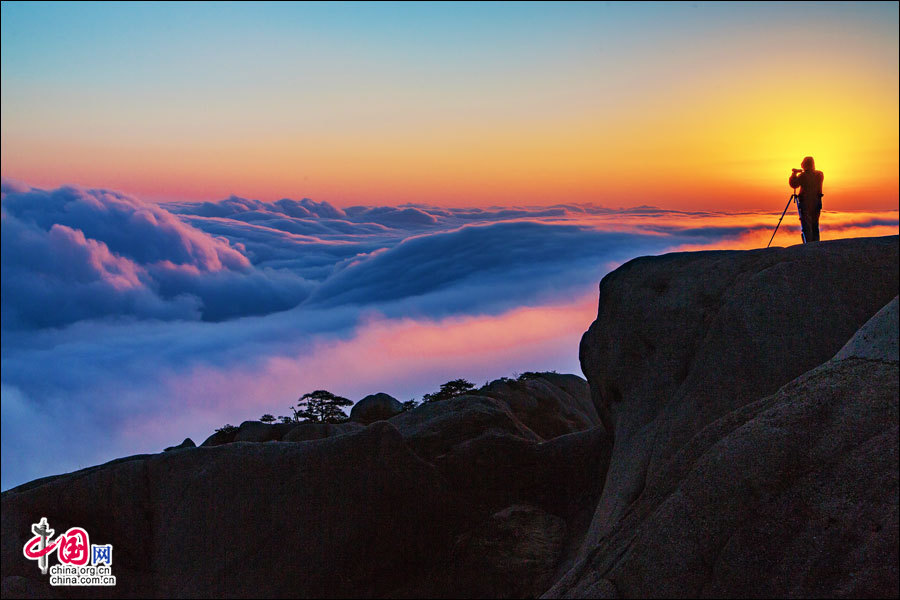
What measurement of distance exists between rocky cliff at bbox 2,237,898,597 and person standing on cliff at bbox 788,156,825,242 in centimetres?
295

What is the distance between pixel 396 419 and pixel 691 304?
10.6 metres

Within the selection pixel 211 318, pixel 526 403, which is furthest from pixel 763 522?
pixel 211 318

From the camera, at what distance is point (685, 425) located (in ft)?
38.2

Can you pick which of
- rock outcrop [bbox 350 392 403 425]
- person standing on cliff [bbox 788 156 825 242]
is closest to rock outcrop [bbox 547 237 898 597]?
person standing on cliff [bbox 788 156 825 242]

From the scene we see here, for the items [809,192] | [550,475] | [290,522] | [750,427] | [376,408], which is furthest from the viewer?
[376,408]

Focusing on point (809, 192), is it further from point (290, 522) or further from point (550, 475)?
point (290, 522)

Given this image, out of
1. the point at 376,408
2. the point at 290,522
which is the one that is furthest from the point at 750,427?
the point at 376,408

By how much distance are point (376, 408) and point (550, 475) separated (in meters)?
14.7

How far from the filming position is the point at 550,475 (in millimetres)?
16531

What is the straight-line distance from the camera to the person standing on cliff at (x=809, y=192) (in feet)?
49.3

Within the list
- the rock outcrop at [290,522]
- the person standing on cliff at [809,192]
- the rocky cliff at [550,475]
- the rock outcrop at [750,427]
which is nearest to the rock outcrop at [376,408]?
the rocky cliff at [550,475]

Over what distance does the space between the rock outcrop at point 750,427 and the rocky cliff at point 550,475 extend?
4cm

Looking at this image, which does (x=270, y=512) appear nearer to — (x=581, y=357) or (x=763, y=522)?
(x=581, y=357)

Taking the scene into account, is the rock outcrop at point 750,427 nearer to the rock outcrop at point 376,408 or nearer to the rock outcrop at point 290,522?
the rock outcrop at point 290,522
